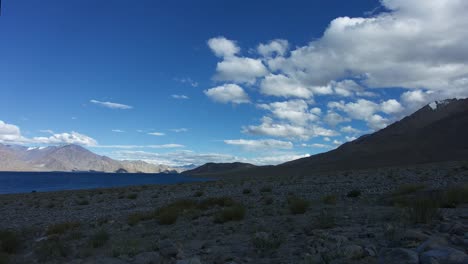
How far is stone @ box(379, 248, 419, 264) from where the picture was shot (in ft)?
17.2

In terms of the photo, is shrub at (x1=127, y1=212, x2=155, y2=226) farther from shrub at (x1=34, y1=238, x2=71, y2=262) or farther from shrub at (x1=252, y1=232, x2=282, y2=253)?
shrub at (x1=252, y1=232, x2=282, y2=253)

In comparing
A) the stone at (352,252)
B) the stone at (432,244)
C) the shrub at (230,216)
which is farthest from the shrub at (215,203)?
the stone at (432,244)

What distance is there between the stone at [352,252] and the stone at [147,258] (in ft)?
12.1

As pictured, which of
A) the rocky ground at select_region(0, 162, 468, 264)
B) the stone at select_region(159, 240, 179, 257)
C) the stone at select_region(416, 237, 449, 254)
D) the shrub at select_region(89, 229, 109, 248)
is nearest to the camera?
the stone at select_region(416, 237, 449, 254)

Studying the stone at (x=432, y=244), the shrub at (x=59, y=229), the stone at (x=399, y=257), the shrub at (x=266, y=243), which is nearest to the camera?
the stone at (x=399, y=257)

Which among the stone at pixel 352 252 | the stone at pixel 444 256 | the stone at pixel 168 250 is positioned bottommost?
the stone at pixel 168 250

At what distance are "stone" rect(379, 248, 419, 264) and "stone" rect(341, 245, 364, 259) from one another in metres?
0.32

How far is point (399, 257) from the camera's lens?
5.48 m

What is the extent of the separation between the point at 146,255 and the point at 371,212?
21.4 feet

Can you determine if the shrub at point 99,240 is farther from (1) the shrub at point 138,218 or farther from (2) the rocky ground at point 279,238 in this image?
(1) the shrub at point 138,218

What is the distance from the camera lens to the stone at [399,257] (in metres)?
5.25

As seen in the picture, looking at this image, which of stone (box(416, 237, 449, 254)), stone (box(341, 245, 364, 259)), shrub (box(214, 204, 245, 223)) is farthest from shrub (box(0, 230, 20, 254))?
stone (box(416, 237, 449, 254))

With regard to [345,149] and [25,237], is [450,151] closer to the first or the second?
[345,149]

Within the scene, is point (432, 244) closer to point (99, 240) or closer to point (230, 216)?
point (230, 216)
